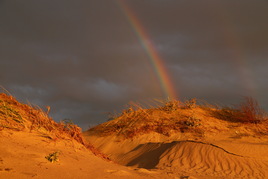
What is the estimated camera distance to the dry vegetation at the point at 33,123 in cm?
641

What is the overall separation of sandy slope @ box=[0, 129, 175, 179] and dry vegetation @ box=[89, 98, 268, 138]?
738 centimetres

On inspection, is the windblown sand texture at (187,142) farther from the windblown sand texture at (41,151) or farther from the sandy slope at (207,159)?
the windblown sand texture at (41,151)

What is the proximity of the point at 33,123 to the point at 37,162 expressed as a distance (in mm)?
2592

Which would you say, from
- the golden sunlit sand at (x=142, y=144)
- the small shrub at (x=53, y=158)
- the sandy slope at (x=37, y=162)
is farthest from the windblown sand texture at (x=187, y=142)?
the small shrub at (x=53, y=158)

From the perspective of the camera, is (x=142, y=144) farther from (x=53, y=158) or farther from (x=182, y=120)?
(x=53, y=158)

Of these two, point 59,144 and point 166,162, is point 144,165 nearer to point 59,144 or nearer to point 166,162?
point 166,162

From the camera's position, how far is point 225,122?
13.7 meters

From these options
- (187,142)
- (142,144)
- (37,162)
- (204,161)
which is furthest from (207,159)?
(37,162)

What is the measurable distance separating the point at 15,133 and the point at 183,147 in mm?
6319

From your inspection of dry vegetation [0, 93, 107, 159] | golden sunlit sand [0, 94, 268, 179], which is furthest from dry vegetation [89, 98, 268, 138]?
dry vegetation [0, 93, 107, 159]

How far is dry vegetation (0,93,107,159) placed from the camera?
641cm

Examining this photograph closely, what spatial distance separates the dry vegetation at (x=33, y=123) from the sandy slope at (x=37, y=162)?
33cm

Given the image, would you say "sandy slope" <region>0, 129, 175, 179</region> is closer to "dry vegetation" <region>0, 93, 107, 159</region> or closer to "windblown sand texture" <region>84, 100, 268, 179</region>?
"dry vegetation" <region>0, 93, 107, 159</region>

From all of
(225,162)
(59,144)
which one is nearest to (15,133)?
(59,144)
